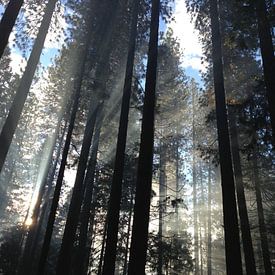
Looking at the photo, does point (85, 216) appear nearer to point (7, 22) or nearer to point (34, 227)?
point (34, 227)

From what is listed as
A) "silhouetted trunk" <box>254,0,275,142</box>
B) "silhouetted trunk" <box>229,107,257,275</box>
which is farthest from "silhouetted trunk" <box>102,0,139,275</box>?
"silhouetted trunk" <box>229,107,257,275</box>

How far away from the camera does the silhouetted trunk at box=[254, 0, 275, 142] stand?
9347mm

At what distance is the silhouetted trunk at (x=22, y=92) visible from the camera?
10930 millimetres

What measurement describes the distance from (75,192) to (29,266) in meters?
8.38

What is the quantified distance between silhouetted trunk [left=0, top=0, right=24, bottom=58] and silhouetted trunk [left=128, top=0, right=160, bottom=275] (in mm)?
4325

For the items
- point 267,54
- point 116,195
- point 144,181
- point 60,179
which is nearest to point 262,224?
point 116,195

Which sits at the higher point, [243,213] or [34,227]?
[34,227]

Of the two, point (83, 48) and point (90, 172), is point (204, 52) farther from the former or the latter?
point (90, 172)

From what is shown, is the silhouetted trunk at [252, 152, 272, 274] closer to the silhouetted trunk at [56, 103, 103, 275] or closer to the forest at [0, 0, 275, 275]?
the forest at [0, 0, 275, 275]

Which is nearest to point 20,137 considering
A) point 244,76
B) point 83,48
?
point 83,48

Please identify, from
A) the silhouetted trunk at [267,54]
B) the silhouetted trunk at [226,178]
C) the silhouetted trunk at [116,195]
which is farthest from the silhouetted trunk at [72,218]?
the silhouetted trunk at [267,54]

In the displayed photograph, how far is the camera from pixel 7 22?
30.9ft

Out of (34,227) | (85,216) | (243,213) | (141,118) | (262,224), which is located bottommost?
(243,213)

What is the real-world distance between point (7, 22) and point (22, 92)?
2.92m
